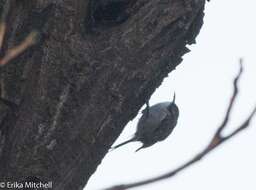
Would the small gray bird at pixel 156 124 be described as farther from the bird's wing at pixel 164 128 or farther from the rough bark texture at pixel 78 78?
the rough bark texture at pixel 78 78

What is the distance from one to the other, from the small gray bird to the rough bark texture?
1.65 m

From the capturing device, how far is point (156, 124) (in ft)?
11.7

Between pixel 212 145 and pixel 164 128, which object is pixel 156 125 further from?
pixel 212 145

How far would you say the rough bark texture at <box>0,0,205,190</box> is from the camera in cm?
160

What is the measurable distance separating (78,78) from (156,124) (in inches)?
75.2

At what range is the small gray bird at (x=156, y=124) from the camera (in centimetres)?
356

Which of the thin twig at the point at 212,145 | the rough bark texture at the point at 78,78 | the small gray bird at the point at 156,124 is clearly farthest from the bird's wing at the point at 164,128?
the thin twig at the point at 212,145

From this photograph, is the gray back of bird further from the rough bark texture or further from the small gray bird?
the rough bark texture

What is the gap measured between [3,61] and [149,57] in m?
1.08

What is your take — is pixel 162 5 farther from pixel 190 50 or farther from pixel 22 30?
pixel 22 30

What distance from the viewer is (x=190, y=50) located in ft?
6.64

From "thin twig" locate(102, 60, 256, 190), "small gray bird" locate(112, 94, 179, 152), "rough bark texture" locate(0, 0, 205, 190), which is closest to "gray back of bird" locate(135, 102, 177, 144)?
"small gray bird" locate(112, 94, 179, 152)

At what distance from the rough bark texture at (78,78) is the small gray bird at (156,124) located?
165cm

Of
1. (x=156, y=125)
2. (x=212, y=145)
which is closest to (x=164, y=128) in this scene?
(x=156, y=125)
